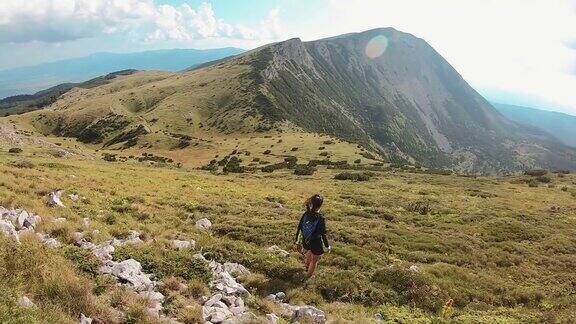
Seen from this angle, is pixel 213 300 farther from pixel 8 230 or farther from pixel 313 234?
pixel 8 230

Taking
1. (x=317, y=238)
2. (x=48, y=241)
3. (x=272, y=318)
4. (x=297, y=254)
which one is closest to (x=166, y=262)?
(x=48, y=241)

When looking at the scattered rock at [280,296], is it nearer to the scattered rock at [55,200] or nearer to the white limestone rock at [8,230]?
the white limestone rock at [8,230]

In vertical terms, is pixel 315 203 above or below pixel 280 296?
above

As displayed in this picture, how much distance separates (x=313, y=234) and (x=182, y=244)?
5.50 metres

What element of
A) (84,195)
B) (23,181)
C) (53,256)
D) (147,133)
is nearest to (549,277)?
(53,256)

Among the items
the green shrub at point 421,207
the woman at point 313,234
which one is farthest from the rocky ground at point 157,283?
the green shrub at point 421,207

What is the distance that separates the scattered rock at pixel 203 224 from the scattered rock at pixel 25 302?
40.9 feet

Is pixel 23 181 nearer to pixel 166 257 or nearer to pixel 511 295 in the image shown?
pixel 166 257

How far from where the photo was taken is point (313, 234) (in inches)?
696

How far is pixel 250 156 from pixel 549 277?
70.8 metres

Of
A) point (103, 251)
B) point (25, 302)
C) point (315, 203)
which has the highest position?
point (315, 203)

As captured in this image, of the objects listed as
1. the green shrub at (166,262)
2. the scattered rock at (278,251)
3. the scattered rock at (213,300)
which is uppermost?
the green shrub at (166,262)

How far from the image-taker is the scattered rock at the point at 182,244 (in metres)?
18.4

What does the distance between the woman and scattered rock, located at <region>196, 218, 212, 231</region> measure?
682 cm
